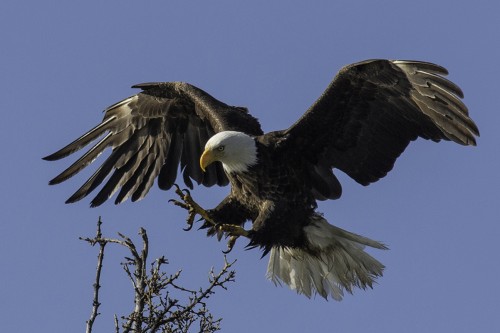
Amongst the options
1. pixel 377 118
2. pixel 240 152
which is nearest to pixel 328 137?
pixel 377 118

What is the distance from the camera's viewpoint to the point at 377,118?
23.7 ft

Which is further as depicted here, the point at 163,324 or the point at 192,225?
the point at 192,225

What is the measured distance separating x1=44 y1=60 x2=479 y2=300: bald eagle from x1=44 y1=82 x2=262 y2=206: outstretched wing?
0.04ft

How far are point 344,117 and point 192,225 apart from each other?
4.64 ft

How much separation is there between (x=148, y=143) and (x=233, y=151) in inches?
58.2

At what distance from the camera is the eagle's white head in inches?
271

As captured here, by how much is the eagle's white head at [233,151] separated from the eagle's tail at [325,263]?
74 centimetres

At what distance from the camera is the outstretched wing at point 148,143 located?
7.88 m

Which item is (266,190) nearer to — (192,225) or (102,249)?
(192,225)

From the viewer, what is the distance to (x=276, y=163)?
7094 mm

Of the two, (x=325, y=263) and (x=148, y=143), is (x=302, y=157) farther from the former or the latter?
(x=148, y=143)

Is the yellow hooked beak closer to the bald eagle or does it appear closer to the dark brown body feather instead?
the bald eagle

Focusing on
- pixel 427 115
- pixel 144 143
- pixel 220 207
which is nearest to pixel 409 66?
pixel 427 115

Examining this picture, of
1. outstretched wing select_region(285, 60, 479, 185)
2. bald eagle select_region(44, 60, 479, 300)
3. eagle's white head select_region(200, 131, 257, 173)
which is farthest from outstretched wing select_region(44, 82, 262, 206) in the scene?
outstretched wing select_region(285, 60, 479, 185)
